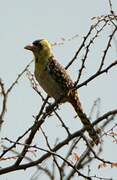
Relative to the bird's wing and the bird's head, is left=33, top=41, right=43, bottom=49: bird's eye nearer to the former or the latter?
the bird's head

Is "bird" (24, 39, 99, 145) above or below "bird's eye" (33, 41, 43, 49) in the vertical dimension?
below

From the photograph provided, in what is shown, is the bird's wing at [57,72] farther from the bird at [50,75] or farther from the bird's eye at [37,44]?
the bird's eye at [37,44]

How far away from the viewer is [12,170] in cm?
432

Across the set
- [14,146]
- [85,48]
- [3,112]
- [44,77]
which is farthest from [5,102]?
[44,77]

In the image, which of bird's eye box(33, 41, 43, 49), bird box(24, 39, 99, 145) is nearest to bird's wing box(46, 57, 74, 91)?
bird box(24, 39, 99, 145)

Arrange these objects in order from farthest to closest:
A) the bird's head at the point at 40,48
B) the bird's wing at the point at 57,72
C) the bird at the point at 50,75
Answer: the bird's head at the point at 40,48 < the bird's wing at the point at 57,72 < the bird at the point at 50,75

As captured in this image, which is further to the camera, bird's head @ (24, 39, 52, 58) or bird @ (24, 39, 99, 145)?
bird's head @ (24, 39, 52, 58)

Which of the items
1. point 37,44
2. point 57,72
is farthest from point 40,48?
point 57,72

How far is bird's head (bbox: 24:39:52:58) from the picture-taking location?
7623 millimetres

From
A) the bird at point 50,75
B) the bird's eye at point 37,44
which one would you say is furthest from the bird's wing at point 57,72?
the bird's eye at point 37,44

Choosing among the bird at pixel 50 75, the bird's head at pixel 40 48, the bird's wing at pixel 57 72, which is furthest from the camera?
the bird's head at pixel 40 48

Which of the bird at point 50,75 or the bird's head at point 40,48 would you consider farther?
the bird's head at point 40,48

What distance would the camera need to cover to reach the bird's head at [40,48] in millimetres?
7623

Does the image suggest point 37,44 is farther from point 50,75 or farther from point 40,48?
point 50,75
